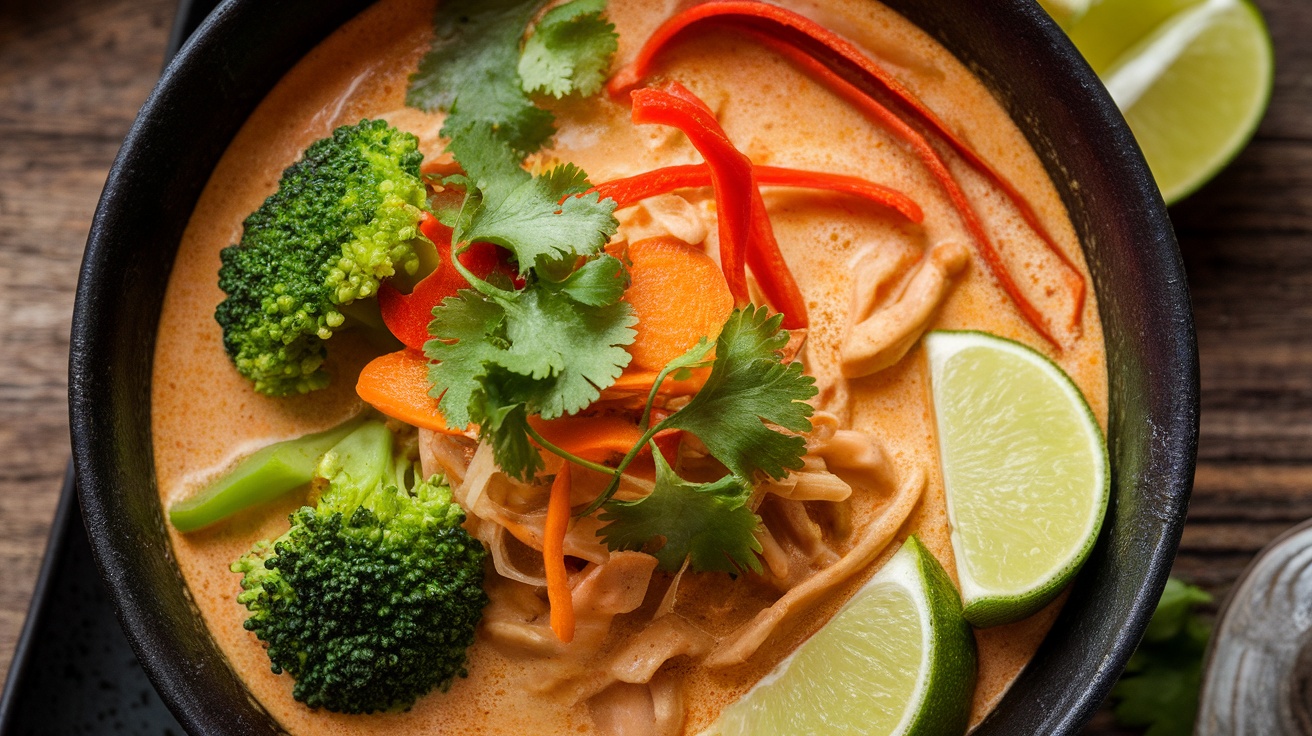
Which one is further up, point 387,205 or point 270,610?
point 387,205

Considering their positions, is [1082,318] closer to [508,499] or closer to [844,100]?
[844,100]

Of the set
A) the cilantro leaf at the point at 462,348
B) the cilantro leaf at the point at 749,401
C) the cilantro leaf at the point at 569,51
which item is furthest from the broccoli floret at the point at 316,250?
the cilantro leaf at the point at 749,401

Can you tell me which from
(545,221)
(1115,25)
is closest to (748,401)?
(545,221)

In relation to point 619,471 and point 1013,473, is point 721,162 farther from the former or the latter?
point 1013,473

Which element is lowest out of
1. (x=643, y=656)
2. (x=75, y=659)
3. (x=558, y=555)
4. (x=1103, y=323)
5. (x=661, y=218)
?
(x=75, y=659)

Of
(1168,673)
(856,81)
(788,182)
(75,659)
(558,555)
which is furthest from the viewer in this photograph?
(1168,673)

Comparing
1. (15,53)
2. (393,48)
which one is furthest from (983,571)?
(15,53)
